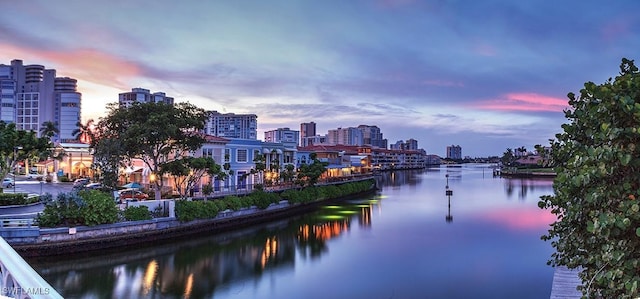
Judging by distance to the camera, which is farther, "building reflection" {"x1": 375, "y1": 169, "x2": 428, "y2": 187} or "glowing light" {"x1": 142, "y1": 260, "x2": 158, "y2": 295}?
"building reflection" {"x1": 375, "y1": 169, "x2": 428, "y2": 187}

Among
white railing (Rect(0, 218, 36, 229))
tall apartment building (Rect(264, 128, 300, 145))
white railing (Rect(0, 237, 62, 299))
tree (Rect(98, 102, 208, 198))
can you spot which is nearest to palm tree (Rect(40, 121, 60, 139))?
tree (Rect(98, 102, 208, 198))

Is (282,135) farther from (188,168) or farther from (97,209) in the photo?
(97,209)

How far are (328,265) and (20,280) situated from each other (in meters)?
19.7

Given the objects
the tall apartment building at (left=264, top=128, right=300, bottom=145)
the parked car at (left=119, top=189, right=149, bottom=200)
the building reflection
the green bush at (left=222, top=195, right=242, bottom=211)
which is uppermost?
the tall apartment building at (left=264, top=128, right=300, bottom=145)

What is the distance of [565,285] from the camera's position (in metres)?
12.4

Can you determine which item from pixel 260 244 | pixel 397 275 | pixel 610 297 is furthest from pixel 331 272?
pixel 610 297

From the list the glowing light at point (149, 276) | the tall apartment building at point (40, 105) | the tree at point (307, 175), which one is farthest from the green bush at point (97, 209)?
the tall apartment building at point (40, 105)

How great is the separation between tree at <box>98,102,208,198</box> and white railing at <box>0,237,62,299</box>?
80.1ft

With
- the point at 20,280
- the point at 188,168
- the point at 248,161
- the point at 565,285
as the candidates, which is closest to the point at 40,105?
the point at 248,161

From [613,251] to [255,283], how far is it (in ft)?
53.9

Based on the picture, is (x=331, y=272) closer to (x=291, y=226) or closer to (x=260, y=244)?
(x=260, y=244)

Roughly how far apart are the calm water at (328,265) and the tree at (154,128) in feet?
22.8

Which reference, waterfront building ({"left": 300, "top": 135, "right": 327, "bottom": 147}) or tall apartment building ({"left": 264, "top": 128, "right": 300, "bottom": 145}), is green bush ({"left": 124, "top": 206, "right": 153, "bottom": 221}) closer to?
tall apartment building ({"left": 264, "top": 128, "right": 300, "bottom": 145})

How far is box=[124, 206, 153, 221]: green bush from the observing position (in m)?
23.1
